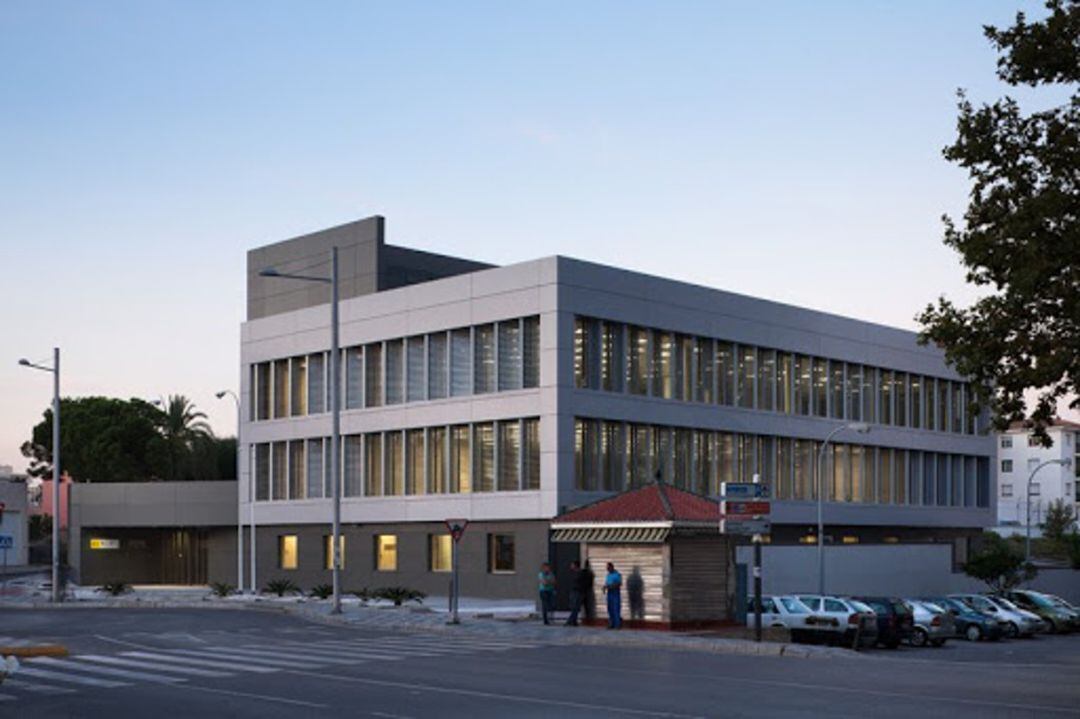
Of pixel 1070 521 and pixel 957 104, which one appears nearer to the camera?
pixel 957 104

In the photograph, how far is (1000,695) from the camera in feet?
74.3

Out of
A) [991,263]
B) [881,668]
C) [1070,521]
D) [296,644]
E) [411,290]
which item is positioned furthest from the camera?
[1070,521]

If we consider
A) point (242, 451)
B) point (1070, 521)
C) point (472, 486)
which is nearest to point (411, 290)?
point (472, 486)

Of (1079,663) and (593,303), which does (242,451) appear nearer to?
(593,303)

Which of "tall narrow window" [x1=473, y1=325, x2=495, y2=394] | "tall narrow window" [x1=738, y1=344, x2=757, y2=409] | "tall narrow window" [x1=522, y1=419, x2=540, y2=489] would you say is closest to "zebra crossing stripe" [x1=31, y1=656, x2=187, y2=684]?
"tall narrow window" [x1=522, y1=419, x2=540, y2=489]

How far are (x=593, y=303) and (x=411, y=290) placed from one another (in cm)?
907

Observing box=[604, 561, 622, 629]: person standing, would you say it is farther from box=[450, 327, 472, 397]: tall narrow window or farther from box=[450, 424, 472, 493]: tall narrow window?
box=[450, 327, 472, 397]: tall narrow window

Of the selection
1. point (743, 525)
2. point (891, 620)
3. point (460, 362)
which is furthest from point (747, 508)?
point (460, 362)

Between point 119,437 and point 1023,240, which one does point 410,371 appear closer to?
point 1023,240

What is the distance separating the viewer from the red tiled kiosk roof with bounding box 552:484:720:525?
122ft

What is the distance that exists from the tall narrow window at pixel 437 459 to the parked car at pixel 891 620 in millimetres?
23136

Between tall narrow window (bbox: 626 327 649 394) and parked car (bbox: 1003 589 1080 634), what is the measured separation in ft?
50.9

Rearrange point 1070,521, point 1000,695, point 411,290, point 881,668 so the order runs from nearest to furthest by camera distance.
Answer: point 1000,695
point 881,668
point 411,290
point 1070,521

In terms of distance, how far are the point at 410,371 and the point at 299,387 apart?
857 centimetres
